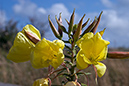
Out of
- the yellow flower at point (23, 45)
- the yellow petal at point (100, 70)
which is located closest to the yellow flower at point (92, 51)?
the yellow petal at point (100, 70)

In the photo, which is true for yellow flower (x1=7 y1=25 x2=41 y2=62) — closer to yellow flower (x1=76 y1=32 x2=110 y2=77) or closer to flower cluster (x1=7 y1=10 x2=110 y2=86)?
flower cluster (x1=7 y1=10 x2=110 y2=86)

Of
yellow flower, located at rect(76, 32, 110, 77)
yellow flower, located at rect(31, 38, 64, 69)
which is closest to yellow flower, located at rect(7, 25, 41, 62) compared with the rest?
yellow flower, located at rect(31, 38, 64, 69)

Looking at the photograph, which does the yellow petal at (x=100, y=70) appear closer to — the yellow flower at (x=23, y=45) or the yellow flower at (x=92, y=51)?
the yellow flower at (x=92, y=51)

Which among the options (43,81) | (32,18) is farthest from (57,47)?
(32,18)

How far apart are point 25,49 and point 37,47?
0.53 ft

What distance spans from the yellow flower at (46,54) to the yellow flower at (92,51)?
0.28 feet

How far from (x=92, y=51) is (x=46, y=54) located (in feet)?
0.71

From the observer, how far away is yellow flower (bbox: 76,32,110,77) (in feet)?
2.27

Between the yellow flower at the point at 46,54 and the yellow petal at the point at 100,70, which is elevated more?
the yellow flower at the point at 46,54

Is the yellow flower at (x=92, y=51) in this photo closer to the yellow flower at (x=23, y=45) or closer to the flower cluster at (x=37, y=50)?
the flower cluster at (x=37, y=50)

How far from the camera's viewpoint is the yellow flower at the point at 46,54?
69cm

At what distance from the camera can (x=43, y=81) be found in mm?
744

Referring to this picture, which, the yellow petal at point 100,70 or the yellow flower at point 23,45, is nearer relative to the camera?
the yellow petal at point 100,70

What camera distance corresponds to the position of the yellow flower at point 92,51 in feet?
2.27
